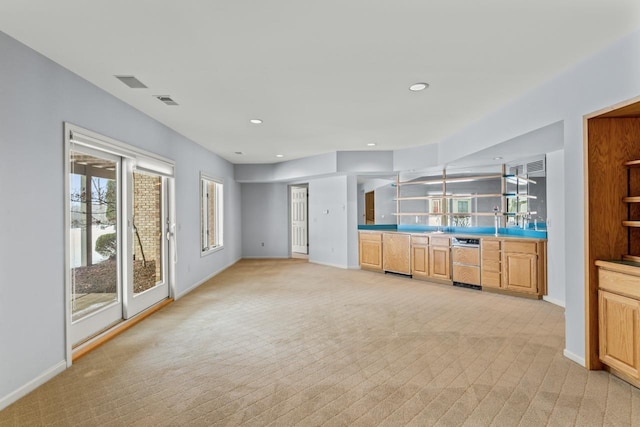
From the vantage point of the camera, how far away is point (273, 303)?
473 cm

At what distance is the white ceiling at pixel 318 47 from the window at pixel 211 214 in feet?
9.22

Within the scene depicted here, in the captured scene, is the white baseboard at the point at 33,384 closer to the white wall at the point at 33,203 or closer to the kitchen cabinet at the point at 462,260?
the white wall at the point at 33,203

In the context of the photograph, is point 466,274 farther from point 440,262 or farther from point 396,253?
point 396,253

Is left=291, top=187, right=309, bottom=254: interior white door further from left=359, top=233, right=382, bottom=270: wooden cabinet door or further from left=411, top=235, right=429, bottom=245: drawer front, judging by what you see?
left=411, top=235, right=429, bottom=245: drawer front

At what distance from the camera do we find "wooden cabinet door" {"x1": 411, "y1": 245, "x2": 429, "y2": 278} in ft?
20.3

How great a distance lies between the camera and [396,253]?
263 inches

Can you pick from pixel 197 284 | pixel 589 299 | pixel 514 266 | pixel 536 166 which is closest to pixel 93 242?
pixel 197 284

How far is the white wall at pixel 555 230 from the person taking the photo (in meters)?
4.57

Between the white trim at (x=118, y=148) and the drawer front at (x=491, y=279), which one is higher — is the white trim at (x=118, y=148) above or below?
above

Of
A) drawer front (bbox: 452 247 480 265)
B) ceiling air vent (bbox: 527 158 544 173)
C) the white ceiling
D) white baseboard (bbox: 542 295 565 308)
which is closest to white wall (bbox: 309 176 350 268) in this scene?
drawer front (bbox: 452 247 480 265)

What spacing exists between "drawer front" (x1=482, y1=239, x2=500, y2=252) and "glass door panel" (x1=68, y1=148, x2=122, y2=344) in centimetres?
521

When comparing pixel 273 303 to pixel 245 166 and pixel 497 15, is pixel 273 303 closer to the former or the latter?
pixel 497 15

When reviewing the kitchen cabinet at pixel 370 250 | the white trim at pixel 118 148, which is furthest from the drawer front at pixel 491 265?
the white trim at pixel 118 148

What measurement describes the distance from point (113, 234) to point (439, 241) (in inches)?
198
